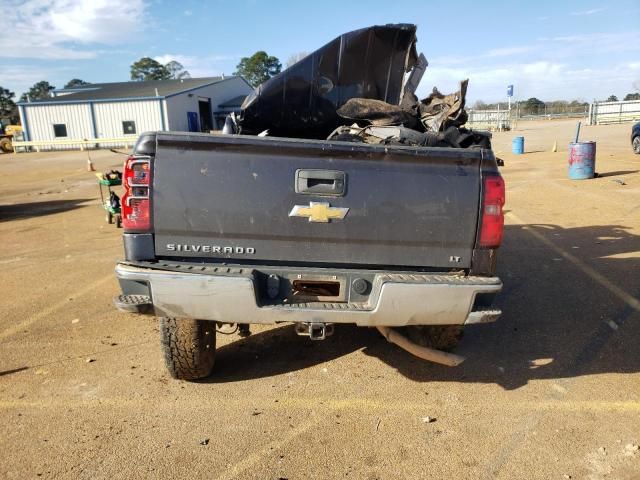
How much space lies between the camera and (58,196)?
1466cm

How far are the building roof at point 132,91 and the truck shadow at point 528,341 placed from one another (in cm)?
3903

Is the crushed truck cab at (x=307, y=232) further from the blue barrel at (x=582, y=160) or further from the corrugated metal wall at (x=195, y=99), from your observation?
the corrugated metal wall at (x=195, y=99)

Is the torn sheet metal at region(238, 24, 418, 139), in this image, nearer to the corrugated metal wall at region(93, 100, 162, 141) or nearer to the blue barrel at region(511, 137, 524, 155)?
the blue barrel at region(511, 137, 524, 155)

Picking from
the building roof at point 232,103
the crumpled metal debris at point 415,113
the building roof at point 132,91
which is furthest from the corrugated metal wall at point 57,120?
the crumpled metal debris at point 415,113

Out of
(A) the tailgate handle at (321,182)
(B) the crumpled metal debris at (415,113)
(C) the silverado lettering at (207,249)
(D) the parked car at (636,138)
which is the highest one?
(B) the crumpled metal debris at (415,113)

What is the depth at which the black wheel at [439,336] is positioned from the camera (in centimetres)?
377

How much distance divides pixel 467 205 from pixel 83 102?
144 ft

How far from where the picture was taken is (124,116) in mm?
40562

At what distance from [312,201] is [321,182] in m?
0.13

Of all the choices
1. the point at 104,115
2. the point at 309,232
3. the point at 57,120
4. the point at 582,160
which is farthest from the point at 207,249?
the point at 57,120

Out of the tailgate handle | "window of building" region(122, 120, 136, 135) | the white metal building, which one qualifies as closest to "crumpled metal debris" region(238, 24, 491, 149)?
the tailgate handle

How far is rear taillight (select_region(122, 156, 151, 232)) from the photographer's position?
9.73ft

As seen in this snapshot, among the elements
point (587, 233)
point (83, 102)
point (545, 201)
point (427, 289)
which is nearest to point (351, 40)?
point (427, 289)

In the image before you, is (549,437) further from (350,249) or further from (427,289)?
(350,249)
